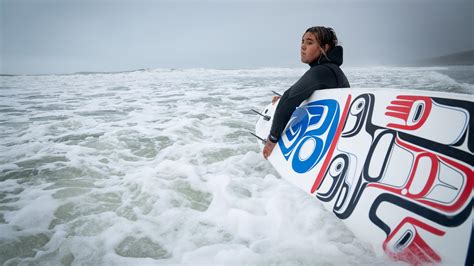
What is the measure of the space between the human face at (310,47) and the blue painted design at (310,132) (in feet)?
1.62

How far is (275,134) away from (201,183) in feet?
3.16

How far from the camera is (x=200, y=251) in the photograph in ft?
5.55

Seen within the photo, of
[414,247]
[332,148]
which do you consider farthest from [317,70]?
[414,247]

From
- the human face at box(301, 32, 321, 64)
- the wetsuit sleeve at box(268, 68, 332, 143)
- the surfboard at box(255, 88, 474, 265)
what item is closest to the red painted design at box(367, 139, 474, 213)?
the surfboard at box(255, 88, 474, 265)

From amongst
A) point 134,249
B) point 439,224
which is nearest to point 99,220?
point 134,249

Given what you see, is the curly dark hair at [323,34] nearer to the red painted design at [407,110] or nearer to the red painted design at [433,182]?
the red painted design at [407,110]

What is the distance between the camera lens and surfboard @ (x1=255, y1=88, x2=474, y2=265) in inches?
50.8

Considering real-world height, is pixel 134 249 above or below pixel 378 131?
below

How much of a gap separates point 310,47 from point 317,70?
272mm

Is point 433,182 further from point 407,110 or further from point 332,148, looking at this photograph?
point 332,148

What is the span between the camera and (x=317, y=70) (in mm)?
2561

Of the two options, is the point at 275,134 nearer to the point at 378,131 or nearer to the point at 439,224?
the point at 378,131

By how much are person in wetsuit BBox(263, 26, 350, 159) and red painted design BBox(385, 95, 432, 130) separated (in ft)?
2.77

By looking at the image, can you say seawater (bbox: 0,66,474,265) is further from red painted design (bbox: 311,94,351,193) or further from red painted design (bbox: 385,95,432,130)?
red painted design (bbox: 385,95,432,130)
